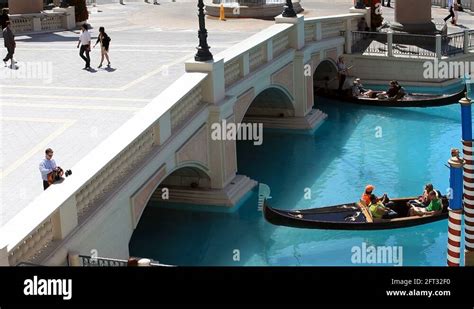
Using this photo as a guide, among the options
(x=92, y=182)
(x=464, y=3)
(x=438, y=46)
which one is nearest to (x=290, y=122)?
(x=438, y=46)

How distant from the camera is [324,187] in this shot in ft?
89.5

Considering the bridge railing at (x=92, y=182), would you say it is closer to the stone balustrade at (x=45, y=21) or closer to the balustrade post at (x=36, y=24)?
the stone balustrade at (x=45, y=21)

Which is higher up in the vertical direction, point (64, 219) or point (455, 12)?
point (455, 12)

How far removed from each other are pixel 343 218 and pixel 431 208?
2472 millimetres

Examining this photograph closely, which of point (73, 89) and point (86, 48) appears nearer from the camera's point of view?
point (73, 89)

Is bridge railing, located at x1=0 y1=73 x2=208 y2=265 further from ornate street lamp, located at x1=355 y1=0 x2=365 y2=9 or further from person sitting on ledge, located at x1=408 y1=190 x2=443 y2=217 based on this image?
ornate street lamp, located at x1=355 y1=0 x2=365 y2=9

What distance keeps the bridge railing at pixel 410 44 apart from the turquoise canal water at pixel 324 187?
3.81 meters

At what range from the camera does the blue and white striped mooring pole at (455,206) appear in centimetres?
1817

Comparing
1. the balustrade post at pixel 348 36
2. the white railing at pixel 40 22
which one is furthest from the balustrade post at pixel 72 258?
the balustrade post at pixel 348 36

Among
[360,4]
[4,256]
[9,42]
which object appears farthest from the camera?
[360,4]

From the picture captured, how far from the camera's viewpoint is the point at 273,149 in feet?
105

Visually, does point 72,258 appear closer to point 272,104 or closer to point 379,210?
point 379,210

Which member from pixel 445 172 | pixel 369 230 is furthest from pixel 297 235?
pixel 445 172
